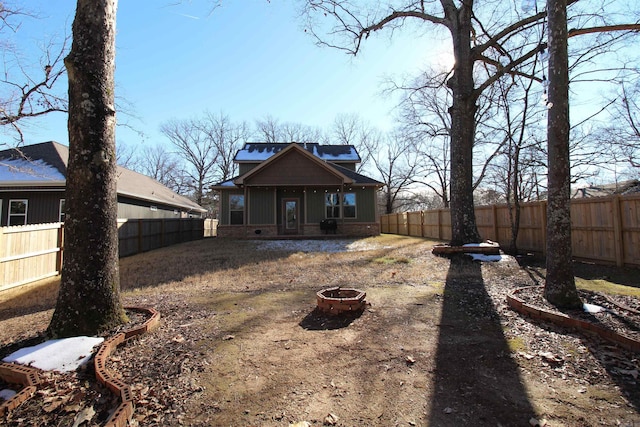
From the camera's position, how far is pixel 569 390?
2449 mm

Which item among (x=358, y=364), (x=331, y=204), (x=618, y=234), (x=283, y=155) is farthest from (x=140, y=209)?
(x=618, y=234)

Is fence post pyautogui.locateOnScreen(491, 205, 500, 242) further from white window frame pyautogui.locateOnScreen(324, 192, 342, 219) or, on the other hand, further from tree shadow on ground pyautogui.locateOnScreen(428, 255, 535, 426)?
tree shadow on ground pyautogui.locateOnScreen(428, 255, 535, 426)

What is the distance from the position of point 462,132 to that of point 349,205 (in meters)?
9.05

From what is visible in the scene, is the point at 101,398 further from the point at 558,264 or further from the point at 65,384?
the point at 558,264

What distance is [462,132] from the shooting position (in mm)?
9578

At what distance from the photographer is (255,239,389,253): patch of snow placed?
12742 millimetres

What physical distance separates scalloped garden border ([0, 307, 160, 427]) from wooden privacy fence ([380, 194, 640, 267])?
998 centimetres

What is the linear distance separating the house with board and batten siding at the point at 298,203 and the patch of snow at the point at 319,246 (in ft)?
7.99

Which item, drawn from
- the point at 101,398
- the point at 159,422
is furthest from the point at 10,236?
the point at 159,422

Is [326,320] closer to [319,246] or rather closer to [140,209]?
[319,246]

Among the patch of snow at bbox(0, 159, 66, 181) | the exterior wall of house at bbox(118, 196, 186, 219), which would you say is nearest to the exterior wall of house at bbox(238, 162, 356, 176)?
the exterior wall of house at bbox(118, 196, 186, 219)

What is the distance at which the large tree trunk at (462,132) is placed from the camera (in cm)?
935

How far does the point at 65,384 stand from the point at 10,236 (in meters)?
6.57

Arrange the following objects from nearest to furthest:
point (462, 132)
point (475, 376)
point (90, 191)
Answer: point (475, 376)
point (90, 191)
point (462, 132)
